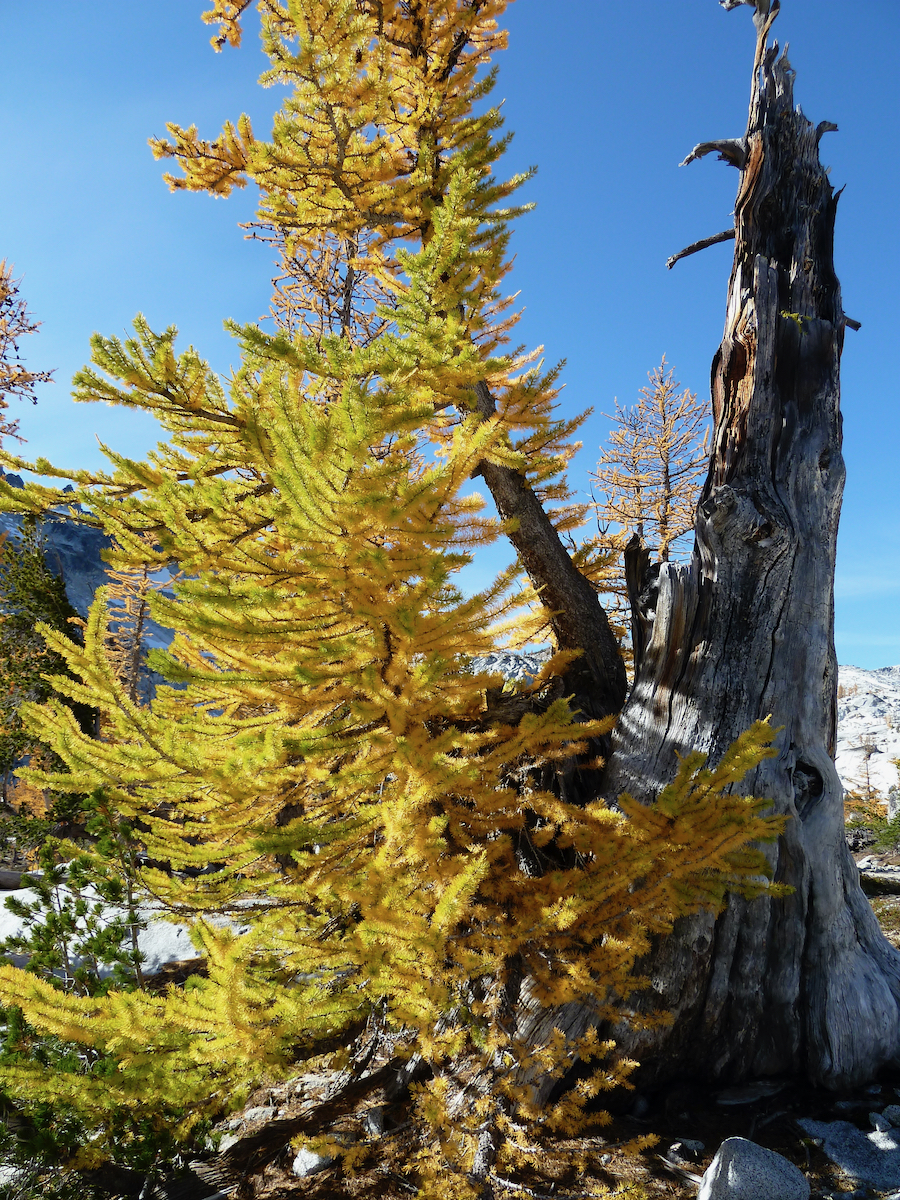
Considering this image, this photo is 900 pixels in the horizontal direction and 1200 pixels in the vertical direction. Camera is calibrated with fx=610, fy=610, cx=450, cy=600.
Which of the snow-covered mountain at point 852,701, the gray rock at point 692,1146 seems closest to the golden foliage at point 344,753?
the gray rock at point 692,1146

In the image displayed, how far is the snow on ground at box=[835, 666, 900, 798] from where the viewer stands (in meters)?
69.2

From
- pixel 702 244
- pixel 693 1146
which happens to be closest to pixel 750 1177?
pixel 693 1146

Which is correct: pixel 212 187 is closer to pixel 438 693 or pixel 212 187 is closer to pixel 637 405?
pixel 438 693

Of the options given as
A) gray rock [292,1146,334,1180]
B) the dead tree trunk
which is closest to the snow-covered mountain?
the dead tree trunk

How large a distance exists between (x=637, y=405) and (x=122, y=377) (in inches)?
323

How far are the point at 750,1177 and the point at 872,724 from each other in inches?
4147

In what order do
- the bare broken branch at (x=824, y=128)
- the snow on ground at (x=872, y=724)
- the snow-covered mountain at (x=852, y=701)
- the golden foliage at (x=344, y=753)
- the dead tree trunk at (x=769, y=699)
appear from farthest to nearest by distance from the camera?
the snow on ground at (x=872, y=724) < the snow-covered mountain at (x=852, y=701) < the bare broken branch at (x=824, y=128) < the dead tree trunk at (x=769, y=699) < the golden foliage at (x=344, y=753)

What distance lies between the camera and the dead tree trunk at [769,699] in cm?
391

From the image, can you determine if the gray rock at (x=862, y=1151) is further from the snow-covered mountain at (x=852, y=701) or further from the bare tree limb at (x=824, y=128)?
the snow-covered mountain at (x=852, y=701)

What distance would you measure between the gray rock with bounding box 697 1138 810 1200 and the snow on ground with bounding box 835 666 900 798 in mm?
69575

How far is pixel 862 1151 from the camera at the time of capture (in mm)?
3369

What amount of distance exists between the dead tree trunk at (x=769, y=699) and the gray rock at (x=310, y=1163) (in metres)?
1.84

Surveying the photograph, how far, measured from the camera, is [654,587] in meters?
4.28

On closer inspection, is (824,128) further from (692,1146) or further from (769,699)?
(692,1146)
